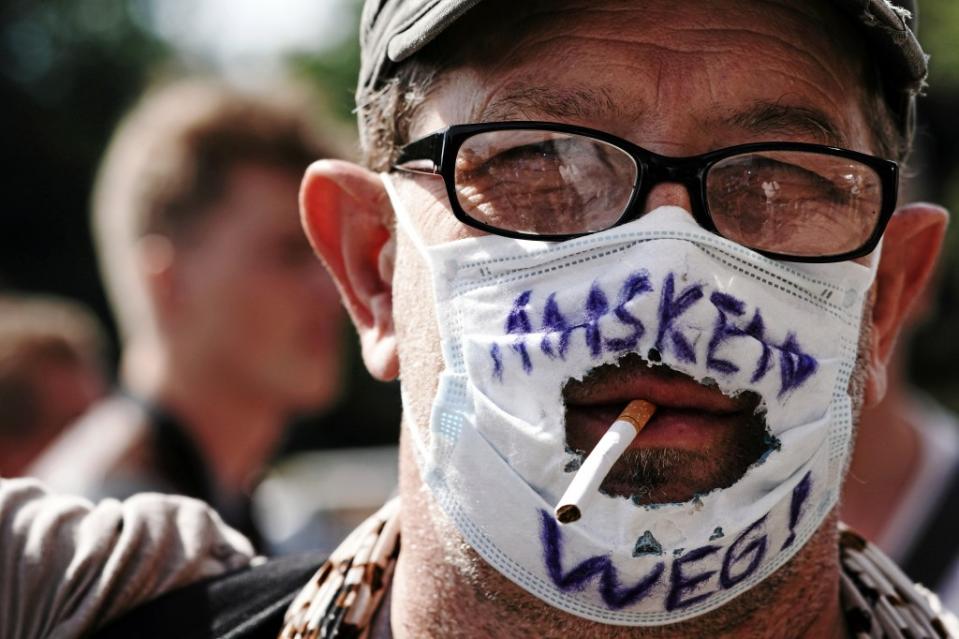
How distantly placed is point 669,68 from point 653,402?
1.99 feet

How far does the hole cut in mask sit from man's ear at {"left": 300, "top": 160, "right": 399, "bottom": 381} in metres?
0.58

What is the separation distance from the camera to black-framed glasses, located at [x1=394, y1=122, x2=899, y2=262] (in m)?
2.06

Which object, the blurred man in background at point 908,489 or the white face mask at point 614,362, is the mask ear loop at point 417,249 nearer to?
the white face mask at point 614,362

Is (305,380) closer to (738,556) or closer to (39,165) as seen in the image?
(738,556)

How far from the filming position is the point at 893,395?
4.54 m

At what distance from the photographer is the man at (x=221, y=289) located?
4918 millimetres

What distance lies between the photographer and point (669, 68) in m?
2.12

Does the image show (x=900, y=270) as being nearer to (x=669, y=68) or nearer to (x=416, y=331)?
(x=669, y=68)

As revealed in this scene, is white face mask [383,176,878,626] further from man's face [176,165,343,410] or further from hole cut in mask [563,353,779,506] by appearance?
man's face [176,165,343,410]

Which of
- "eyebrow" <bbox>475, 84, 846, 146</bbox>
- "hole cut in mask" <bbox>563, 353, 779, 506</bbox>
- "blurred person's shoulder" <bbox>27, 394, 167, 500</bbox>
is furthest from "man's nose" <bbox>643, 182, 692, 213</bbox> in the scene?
"blurred person's shoulder" <bbox>27, 394, 167, 500</bbox>

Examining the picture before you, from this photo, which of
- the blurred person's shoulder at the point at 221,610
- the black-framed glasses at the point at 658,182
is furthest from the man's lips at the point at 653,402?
the blurred person's shoulder at the point at 221,610

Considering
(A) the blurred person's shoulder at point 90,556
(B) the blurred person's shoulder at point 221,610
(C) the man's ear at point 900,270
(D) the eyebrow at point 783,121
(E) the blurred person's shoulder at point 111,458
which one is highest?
(D) the eyebrow at point 783,121

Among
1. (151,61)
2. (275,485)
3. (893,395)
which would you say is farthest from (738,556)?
(151,61)

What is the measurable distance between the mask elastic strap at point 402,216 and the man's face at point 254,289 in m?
2.66
